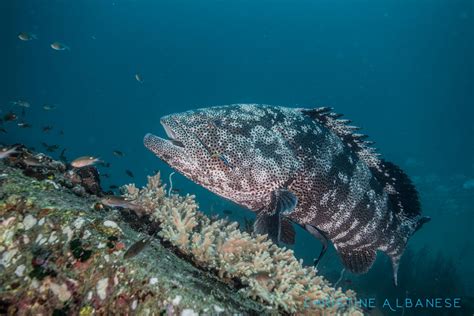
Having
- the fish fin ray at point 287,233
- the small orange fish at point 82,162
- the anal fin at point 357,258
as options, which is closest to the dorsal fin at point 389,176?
the anal fin at point 357,258

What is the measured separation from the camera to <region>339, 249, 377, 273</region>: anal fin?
4953 millimetres

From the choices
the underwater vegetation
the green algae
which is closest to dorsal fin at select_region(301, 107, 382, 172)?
the underwater vegetation

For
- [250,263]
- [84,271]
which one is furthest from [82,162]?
[250,263]

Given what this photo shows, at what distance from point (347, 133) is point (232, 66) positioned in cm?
11079

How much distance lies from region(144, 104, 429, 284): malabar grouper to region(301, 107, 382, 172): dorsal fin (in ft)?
0.05

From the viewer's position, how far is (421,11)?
6325 centimetres

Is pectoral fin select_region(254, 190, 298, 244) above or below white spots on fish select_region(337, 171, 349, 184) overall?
below

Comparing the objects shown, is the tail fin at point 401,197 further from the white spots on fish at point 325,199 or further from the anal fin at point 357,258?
the white spots on fish at point 325,199

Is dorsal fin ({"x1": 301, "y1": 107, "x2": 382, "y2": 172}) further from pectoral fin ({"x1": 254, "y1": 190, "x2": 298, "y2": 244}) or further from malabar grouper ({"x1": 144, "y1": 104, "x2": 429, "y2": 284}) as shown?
pectoral fin ({"x1": 254, "y1": 190, "x2": 298, "y2": 244})

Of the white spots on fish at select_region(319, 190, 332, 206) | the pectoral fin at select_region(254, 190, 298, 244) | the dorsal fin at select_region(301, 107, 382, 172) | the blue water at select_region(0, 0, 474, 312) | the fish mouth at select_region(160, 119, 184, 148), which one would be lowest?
the fish mouth at select_region(160, 119, 184, 148)

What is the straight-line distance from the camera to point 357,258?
500 cm

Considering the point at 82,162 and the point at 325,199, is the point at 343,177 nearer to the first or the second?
the point at 325,199

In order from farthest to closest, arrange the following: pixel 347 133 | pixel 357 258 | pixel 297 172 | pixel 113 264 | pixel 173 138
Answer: pixel 357 258
pixel 347 133
pixel 297 172
pixel 173 138
pixel 113 264

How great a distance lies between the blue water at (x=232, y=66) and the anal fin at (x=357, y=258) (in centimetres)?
4529
